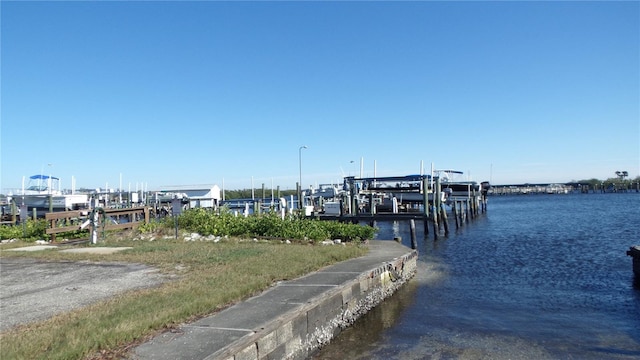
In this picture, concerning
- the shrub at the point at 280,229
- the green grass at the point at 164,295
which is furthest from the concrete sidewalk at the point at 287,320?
the shrub at the point at 280,229

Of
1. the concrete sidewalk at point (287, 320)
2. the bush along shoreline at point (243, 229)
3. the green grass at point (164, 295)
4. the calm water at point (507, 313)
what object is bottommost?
the calm water at point (507, 313)

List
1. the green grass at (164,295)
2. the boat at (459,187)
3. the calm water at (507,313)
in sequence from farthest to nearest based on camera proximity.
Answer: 1. the boat at (459,187)
2. the calm water at (507,313)
3. the green grass at (164,295)

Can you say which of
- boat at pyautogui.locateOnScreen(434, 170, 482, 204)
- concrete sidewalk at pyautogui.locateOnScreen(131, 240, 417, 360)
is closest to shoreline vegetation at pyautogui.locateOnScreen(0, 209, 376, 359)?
concrete sidewalk at pyautogui.locateOnScreen(131, 240, 417, 360)

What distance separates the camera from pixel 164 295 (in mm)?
7574

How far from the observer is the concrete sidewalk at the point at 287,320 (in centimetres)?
534

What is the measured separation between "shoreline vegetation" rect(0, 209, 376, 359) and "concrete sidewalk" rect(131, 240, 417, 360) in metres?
0.32

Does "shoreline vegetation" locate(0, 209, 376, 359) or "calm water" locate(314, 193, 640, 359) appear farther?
"calm water" locate(314, 193, 640, 359)

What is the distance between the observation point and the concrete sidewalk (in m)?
5.34

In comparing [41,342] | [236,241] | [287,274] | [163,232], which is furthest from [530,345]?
[163,232]

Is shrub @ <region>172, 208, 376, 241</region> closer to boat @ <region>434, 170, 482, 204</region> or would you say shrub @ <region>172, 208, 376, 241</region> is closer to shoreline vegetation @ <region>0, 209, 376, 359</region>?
shoreline vegetation @ <region>0, 209, 376, 359</region>

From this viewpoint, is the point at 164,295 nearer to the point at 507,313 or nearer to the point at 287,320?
the point at 287,320

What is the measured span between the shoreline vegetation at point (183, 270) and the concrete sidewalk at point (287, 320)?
1.05 ft

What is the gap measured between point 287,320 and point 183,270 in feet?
15.3

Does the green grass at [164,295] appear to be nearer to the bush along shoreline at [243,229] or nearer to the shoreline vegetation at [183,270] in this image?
the shoreline vegetation at [183,270]
